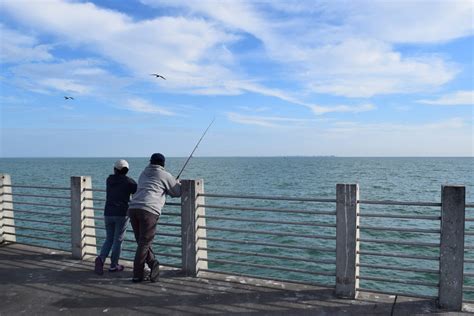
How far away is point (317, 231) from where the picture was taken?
18.4 metres

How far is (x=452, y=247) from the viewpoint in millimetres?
4535

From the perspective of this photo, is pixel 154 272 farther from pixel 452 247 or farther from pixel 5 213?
pixel 5 213

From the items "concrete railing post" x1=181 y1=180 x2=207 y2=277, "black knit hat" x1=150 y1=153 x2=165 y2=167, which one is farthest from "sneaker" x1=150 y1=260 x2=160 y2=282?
"black knit hat" x1=150 y1=153 x2=165 y2=167

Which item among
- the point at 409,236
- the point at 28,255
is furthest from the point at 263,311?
the point at 409,236

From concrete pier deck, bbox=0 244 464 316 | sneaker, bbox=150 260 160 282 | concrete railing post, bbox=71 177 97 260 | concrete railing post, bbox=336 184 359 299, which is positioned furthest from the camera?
concrete railing post, bbox=71 177 97 260

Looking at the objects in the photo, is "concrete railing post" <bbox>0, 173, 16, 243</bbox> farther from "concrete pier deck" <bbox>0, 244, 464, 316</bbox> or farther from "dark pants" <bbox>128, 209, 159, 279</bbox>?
"dark pants" <bbox>128, 209, 159, 279</bbox>

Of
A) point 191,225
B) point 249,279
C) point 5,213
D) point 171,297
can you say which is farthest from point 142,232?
point 5,213

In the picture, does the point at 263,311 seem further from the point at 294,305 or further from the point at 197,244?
the point at 197,244

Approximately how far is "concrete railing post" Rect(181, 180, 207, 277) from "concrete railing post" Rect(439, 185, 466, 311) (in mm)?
3140

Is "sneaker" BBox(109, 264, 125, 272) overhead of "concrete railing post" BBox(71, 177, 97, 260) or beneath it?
beneath

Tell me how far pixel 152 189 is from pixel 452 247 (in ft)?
12.3

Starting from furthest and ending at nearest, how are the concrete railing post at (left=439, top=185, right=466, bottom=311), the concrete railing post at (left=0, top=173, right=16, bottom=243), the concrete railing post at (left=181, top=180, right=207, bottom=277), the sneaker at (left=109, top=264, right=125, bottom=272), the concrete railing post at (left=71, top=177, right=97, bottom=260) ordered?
the concrete railing post at (left=0, top=173, right=16, bottom=243) → the concrete railing post at (left=71, top=177, right=97, bottom=260) → the sneaker at (left=109, top=264, right=125, bottom=272) → the concrete railing post at (left=181, top=180, right=207, bottom=277) → the concrete railing post at (left=439, top=185, right=466, bottom=311)

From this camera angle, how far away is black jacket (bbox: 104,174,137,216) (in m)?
5.94

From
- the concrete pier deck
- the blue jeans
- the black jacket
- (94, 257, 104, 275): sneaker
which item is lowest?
the concrete pier deck
